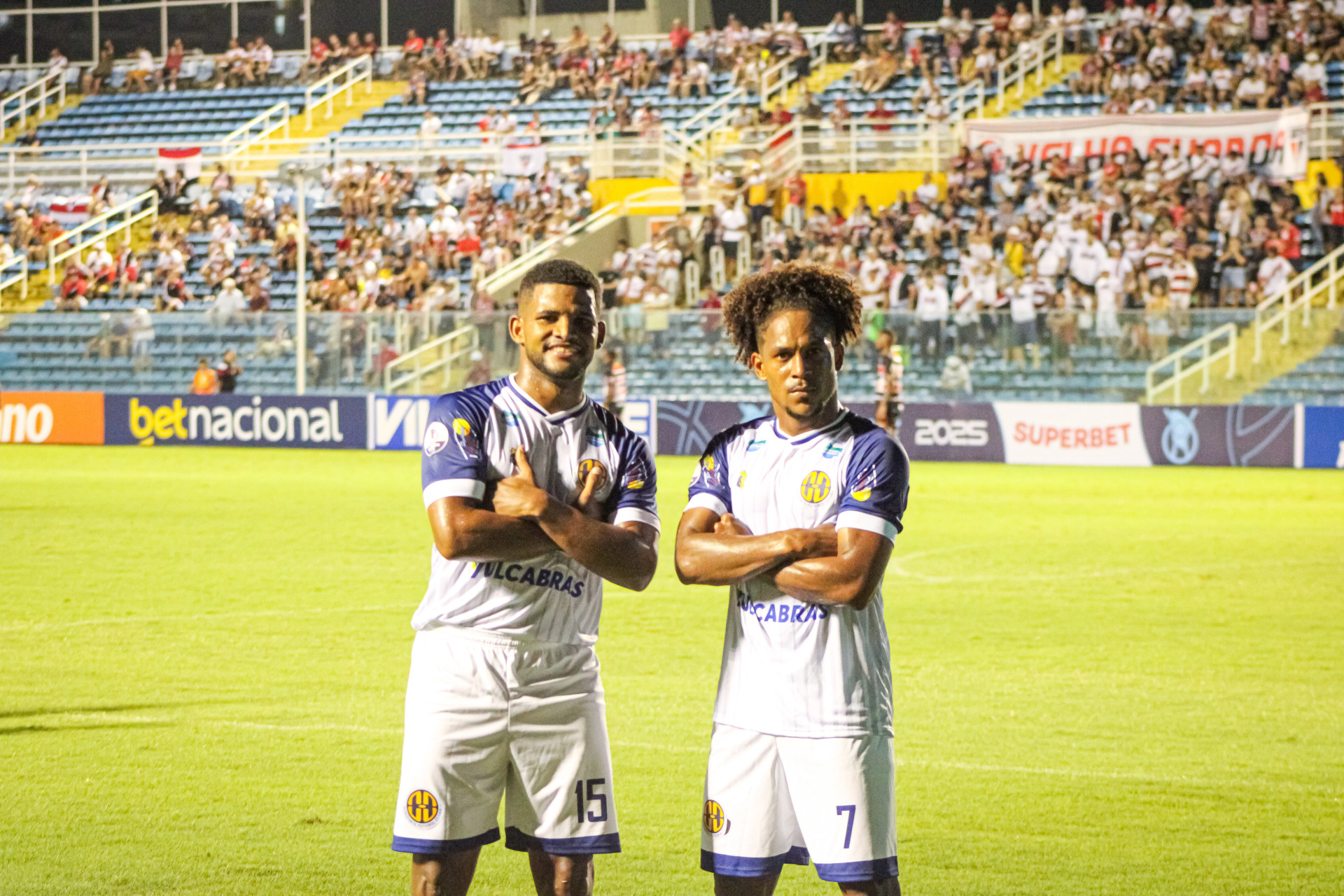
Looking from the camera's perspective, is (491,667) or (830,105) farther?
(830,105)

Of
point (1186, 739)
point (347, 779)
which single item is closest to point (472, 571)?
point (347, 779)

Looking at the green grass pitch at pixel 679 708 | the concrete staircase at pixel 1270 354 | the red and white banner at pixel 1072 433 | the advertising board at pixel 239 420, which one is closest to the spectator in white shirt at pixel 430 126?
the advertising board at pixel 239 420

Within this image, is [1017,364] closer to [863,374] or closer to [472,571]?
[863,374]

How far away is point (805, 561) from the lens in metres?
4.02

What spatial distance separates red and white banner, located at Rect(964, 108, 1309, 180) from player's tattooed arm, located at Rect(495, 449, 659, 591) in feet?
84.5

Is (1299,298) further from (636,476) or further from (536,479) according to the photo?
(536,479)

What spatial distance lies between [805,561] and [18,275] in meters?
36.9

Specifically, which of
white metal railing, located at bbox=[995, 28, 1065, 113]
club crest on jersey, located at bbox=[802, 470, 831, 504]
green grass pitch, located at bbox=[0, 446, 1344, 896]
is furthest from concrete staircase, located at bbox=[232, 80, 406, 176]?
club crest on jersey, located at bbox=[802, 470, 831, 504]

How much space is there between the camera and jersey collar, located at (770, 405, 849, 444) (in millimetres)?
4152

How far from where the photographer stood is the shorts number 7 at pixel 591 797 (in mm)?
4273

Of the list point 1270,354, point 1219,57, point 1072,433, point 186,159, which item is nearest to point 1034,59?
point 1219,57

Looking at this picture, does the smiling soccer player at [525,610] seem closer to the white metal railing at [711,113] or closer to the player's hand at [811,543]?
the player's hand at [811,543]

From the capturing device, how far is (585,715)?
14.2 ft

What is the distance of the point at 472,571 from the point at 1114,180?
83.7 feet
